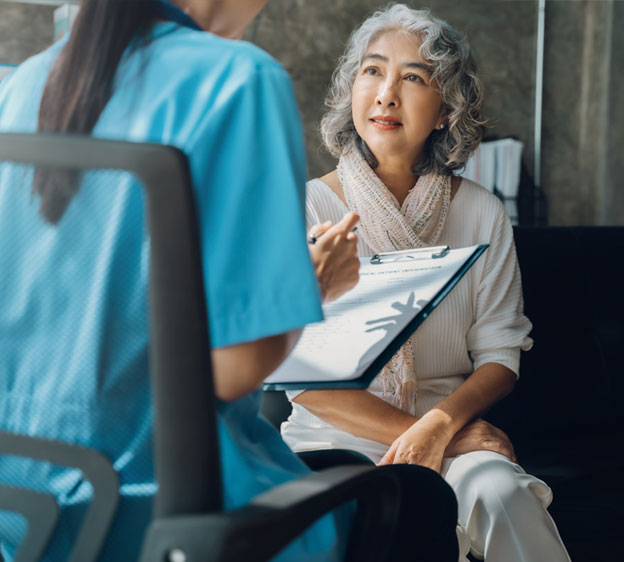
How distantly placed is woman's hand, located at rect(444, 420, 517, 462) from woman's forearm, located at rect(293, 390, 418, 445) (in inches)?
3.6

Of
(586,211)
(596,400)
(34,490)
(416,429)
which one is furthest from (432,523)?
(586,211)

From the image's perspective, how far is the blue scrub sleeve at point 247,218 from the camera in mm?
562

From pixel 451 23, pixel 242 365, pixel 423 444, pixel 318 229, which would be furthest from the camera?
pixel 451 23

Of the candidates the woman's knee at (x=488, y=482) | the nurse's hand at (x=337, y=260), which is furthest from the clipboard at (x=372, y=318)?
the woman's knee at (x=488, y=482)

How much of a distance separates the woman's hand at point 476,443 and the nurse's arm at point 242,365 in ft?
2.97

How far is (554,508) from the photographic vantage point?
5.39ft

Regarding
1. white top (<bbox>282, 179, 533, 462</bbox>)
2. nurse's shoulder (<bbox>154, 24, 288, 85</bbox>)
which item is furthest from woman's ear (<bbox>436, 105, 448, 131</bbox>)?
nurse's shoulder (<bbox>154, 24, 288, 85</bbox>)

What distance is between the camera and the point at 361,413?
143 cm

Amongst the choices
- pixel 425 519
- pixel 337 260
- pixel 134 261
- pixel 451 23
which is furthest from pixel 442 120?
pixel 451 23

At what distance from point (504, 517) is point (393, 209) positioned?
2.18 ft

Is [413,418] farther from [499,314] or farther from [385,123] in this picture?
[385,123]

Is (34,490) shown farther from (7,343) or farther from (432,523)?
(432,523)

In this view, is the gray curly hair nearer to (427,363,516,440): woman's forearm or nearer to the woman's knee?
(427,363,516,440): woman's forearm

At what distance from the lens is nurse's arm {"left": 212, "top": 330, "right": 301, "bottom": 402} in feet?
1.94
